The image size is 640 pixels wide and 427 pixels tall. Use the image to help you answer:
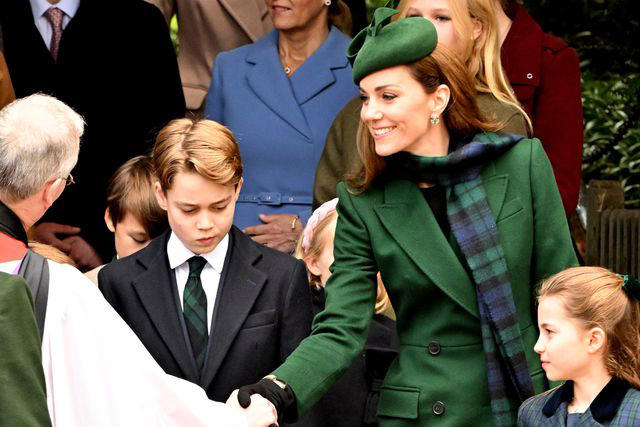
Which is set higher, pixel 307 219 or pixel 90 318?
pixel 90 318

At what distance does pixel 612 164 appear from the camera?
10.9 m

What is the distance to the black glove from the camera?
4.70 metres

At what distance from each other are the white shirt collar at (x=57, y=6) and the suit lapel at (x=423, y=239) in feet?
8.53

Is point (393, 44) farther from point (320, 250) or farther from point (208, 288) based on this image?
point (320, 250)

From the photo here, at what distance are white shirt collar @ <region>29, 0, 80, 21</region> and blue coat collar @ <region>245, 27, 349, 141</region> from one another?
87 centimetres

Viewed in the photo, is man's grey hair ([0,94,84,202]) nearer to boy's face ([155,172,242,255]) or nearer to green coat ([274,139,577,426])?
boy's face ([155,172,242,255])

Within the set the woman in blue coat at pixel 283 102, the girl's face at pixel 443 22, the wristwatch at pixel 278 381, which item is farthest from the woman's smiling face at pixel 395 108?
the woman in blue coat at pixel 283 102

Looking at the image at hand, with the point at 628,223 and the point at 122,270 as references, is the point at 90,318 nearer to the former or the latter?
→ the point at 122,270

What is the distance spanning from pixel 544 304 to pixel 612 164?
20.7 feet

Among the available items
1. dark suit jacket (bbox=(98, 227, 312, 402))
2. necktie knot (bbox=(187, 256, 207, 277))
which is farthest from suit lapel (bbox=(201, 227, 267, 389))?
necktie knot (bbox=(187, 256, 207, 277))

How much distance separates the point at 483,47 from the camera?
602 centimetres

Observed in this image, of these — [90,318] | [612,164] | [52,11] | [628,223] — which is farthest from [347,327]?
[612,164]

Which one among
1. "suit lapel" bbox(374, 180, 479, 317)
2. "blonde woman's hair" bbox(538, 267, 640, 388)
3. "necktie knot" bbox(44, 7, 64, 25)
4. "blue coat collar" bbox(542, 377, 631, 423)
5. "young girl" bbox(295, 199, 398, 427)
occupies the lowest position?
"young girl" bbox(295, 199, 398, 427)

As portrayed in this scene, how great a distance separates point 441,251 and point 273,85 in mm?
2306
